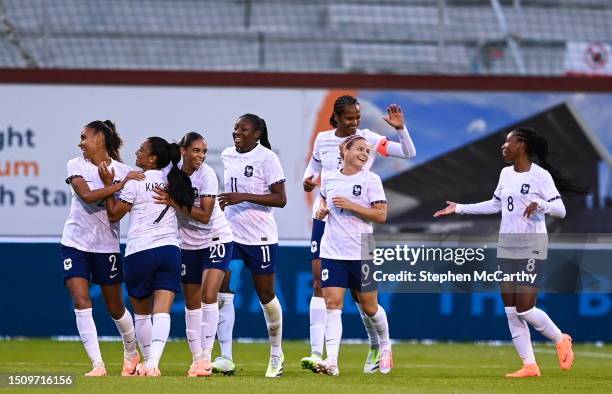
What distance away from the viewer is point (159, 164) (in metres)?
10.4

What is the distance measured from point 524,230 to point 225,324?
8.81 feet

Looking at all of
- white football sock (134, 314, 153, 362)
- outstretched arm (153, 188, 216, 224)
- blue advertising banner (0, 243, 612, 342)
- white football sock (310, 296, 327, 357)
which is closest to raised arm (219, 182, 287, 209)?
outstretched arm (153, 188, 216, 224)

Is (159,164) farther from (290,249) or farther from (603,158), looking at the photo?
(603,158)

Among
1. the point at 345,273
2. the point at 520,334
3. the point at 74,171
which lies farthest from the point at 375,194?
the point at 74,171


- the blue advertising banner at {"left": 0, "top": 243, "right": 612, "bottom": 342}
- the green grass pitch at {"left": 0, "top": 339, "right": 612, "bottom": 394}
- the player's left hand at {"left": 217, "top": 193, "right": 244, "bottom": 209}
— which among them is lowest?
the green grass pitch at {"left": 0, "top": 339, "right": 612, "bottom": 394}

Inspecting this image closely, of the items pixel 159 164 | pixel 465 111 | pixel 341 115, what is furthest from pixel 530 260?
pixel 465 111

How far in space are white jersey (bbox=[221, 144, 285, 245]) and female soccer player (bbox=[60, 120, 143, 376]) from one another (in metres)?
1.10

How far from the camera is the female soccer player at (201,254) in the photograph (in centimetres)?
1052

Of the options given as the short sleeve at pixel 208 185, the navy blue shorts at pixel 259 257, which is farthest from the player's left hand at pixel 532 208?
the short sleeve at pixel 208 185

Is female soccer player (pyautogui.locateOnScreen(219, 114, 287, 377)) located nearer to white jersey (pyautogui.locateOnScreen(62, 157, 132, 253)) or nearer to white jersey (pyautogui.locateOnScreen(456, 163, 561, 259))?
white jersey (pyautogui.locateOnScreen(62, 157, 132, 253))

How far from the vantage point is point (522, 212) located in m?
11.4

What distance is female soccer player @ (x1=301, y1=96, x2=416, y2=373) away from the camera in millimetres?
11195

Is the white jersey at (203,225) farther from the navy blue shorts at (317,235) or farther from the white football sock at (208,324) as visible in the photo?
the navy blue shorts at (317,235)

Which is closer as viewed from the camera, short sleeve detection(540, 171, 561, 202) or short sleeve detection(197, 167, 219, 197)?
short sleeve detection(197, 167, 219, 197)
